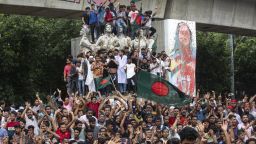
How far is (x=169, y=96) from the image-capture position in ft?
46.4

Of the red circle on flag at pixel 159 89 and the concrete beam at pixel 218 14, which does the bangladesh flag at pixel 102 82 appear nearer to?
the red circle on flag at pixel 159 89

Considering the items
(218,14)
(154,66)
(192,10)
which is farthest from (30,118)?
(218,14)

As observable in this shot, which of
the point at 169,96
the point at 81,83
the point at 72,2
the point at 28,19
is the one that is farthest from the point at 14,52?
the point at 169,96

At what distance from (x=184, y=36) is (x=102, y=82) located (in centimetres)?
874

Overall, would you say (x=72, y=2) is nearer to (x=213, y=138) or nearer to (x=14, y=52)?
(x=14, y=52)

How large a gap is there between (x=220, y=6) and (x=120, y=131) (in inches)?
649

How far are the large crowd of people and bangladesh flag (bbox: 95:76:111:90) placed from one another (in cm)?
7

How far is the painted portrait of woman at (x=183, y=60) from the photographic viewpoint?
24.7 meters

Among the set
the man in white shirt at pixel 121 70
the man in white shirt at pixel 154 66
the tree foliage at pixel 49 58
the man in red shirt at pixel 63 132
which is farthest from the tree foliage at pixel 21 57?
the man in red shirt at pixel 63 132

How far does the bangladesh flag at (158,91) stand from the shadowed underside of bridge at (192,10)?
9023 millimetres

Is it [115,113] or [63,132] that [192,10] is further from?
[63,132]

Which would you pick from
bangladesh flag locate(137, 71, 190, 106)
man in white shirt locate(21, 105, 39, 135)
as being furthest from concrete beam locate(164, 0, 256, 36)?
man in white shirt locate(21, 105, 39, 135)

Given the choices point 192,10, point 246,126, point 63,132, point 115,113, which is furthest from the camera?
point 192,10

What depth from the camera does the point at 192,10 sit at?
26.9m
